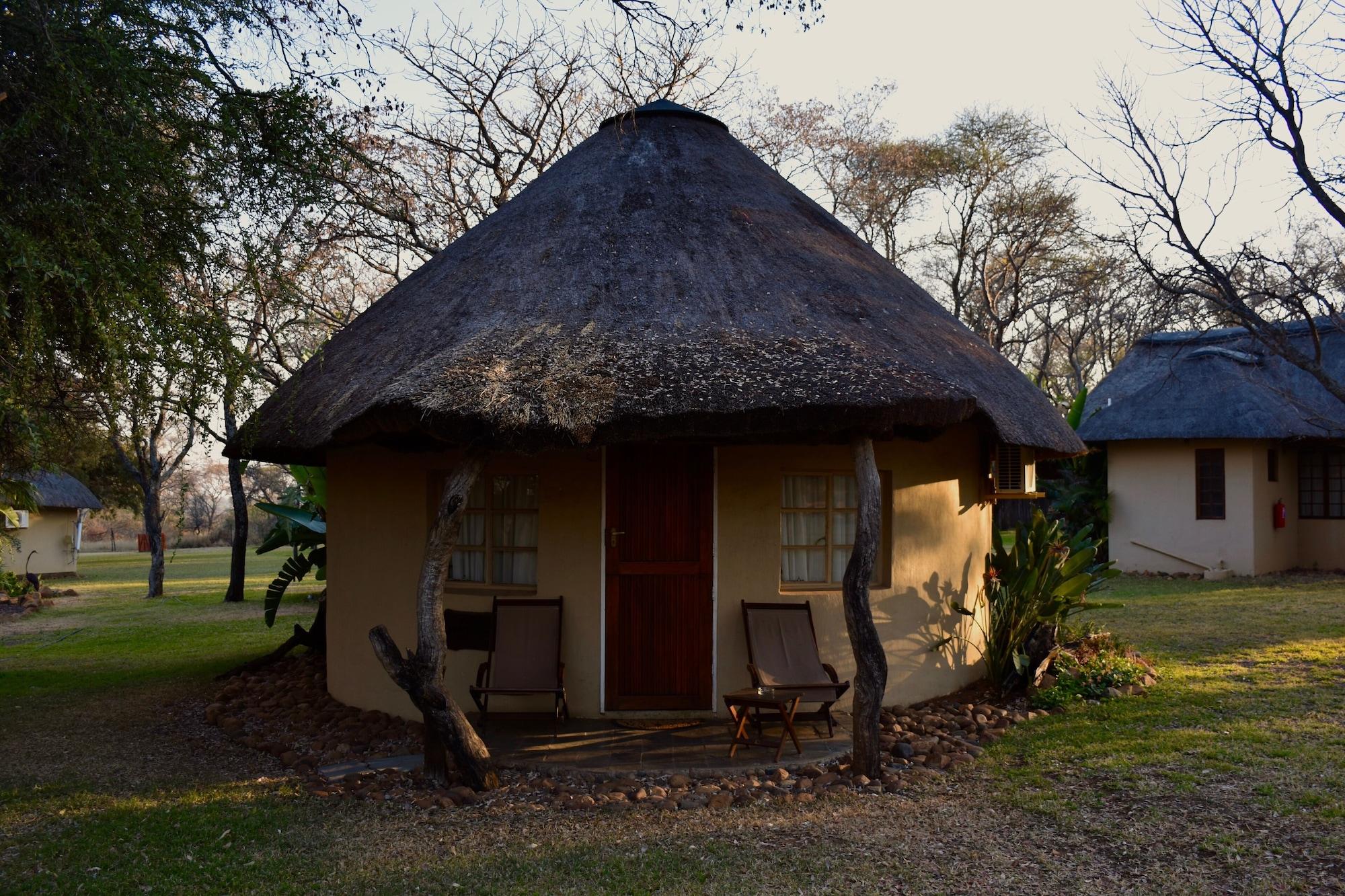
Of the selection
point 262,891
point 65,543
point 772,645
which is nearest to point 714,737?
point 772,645

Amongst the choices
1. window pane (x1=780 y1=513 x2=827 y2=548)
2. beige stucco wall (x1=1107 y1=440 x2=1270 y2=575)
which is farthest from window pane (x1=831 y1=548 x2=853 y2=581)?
beige stucco wall (x1=1107 y1=440 x2=1270 y2=575)

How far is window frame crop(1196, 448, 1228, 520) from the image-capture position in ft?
53.8

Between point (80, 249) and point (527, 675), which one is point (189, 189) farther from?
point (527, 675)

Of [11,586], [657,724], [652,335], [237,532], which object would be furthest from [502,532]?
[11,586]

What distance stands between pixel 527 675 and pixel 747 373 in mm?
2646

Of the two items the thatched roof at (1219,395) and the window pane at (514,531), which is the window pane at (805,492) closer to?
the window pane at (514,531)

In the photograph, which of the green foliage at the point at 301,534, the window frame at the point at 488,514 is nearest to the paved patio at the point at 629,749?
the window frame at the point at 488,514

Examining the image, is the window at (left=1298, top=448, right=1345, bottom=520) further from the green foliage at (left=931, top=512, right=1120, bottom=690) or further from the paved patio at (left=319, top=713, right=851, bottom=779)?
the paved patio at (left=319, top=713, right=851, bottom=779)

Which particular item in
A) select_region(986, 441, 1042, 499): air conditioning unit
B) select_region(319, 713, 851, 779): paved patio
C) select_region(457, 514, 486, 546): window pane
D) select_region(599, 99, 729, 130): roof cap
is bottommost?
select_region(319, 713, 851, 779): paved patio

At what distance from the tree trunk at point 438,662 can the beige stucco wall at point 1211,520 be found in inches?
573

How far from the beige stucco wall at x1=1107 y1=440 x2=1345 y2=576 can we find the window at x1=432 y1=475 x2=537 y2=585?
43.6 ft

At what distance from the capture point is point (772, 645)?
7.07m

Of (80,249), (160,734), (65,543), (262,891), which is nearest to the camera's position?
(262,891)

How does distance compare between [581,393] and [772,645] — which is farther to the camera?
[772,645]
